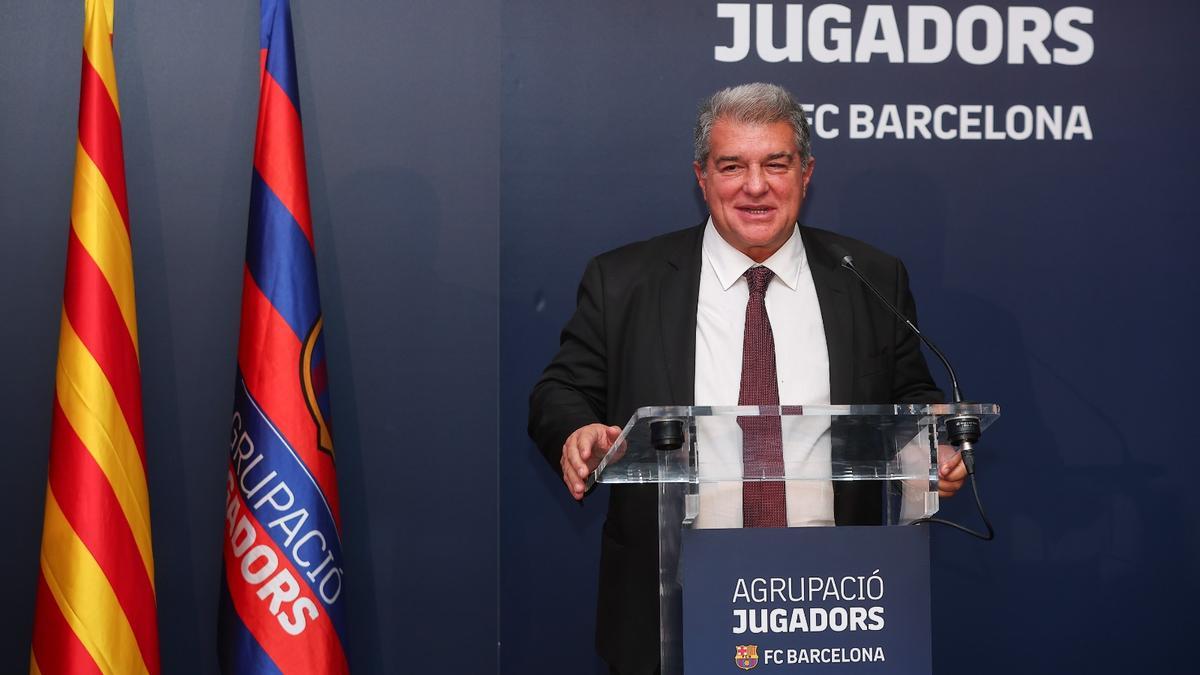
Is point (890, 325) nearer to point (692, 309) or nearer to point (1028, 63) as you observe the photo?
point (692, 309)

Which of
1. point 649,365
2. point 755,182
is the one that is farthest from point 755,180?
point 649,365

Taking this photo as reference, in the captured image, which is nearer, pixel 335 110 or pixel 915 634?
pixel 915 634

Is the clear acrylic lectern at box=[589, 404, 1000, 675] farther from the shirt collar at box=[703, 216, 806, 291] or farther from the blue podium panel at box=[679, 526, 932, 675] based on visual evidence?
the shirt collar at box=[703, 216, 806, 291]

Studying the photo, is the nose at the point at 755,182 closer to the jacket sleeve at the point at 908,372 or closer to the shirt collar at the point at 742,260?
the shirt collar at the point at 742,260

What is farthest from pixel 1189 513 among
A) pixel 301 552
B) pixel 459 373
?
pixel 301 552

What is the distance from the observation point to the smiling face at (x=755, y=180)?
8.09 ft

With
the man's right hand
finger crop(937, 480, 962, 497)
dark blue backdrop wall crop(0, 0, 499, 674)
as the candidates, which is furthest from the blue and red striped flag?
finger crop(937, 480, 962, 497)

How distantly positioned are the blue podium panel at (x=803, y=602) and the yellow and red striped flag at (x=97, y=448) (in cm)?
157

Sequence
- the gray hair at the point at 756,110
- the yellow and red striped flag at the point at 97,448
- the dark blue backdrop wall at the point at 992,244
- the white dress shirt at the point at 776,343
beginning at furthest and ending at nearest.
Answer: the dark blue backdrop wall at the point at 992,244
the yellow and red striped flag at the point at 97,448
the gray hair at the point at 756,110
the white dress shirt at the point at 776,343

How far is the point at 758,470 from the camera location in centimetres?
171

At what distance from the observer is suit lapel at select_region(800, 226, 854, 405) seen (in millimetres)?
2354

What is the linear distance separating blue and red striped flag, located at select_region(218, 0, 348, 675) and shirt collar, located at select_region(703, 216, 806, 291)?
0.94 m

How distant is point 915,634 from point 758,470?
0.99ft

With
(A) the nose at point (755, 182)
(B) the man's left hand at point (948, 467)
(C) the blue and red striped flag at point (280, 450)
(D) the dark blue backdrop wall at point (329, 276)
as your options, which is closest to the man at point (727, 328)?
(A) the nose at point (755, 182)
